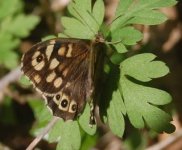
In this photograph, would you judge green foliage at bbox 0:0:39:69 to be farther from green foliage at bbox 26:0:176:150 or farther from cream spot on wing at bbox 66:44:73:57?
cream spot on wing at bbox 66:44:73:57

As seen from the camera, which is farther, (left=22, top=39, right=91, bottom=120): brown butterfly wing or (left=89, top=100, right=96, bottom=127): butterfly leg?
(left=22, top=39, right=91, bottom=120): brown butterfly wing

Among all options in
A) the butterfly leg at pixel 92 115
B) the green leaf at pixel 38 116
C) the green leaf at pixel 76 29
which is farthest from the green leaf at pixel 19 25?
the butterfly leg at pixel 92 115

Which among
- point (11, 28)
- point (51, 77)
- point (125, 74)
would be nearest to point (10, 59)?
point (11, 28)

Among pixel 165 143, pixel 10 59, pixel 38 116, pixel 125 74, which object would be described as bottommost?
pixel 165 143

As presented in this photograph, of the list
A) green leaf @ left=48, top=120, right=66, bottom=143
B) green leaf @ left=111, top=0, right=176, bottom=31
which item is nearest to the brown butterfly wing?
green leaf @ left=48, top=120, right=66, bottom=143

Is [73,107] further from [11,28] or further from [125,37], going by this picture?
[11,28]

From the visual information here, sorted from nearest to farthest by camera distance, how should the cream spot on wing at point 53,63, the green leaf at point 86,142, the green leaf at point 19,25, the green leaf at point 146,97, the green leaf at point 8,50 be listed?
1. the green leaf at point 146,97
2. the cream spot on wing at point 53,63
3. the green leaf at point 86,142
4. the green leaf at point 8,50
5. the green leaf at point 19,25

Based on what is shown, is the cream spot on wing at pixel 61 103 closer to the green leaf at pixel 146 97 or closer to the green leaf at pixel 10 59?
the green leaf at pixel 146 97
